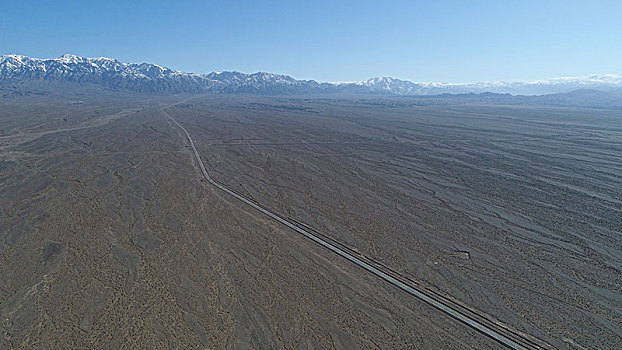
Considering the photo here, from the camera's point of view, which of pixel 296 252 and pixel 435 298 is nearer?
pixel 435 298

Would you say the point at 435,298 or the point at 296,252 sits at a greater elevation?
the point at 296,252

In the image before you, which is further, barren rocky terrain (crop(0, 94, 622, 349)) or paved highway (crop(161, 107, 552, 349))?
barren rocky terrain (crop(0, 94, 622, 349))

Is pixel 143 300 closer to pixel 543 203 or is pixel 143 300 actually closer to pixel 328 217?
pixel 328 217

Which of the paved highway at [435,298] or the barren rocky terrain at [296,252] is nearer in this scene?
the paved highway at [435,298]
